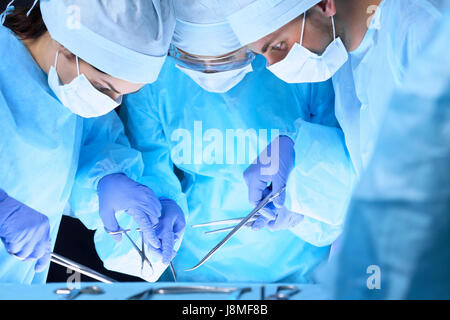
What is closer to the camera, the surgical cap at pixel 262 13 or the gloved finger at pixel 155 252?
the surgical cap at pixel 262 13

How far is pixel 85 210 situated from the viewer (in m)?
1.61

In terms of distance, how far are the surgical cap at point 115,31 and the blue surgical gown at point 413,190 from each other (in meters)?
0.96

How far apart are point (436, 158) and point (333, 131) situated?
115cm

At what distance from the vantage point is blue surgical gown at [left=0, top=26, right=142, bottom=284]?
1.38 meters

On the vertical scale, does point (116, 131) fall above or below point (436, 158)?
below

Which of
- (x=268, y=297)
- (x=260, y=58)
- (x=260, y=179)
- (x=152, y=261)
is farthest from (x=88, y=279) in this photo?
(x=260, y=58)

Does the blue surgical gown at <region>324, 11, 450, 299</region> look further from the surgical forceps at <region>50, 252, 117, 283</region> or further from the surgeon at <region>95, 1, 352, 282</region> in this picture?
the surgical forceps at <region>50, 252, 117, 283</region>

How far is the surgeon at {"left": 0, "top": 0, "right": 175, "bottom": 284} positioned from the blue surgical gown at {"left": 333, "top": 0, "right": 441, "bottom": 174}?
591 mm

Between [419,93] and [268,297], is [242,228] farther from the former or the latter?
[419,93]

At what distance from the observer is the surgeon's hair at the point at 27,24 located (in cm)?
140

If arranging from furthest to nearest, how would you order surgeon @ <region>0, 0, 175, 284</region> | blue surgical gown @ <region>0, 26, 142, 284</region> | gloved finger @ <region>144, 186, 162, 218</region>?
gloved finger @ <region>144, 186, 162, 218</region>
blue surgical gown @ <region>0, 26, 142, 284</region>
surgeon @ <region>0, 0, 175, 284</region>

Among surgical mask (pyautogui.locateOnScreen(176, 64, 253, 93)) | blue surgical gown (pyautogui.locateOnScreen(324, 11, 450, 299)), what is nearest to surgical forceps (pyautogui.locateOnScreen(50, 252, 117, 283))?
surgical mask (pyautogui.locateOnScreen(176, 64, 253, 93))

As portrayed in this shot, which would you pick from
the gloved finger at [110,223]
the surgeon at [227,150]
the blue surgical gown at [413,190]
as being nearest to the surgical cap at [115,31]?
the surgeon at [227,150]

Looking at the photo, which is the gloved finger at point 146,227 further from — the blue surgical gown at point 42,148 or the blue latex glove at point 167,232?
the blue surgical gown at point 42,148
